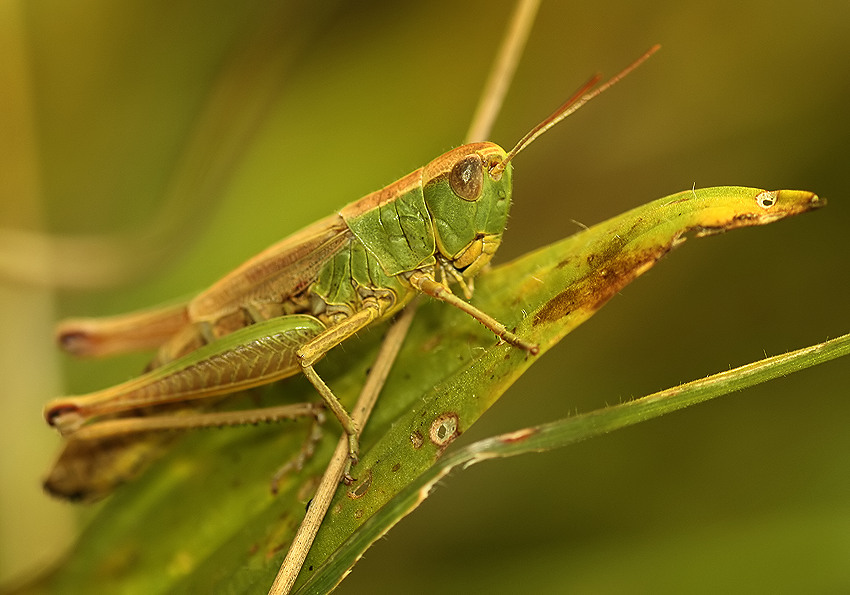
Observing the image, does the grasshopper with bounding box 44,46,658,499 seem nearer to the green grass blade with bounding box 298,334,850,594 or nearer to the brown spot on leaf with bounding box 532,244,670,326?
the brown spot on leaf with bounding box 532,244,670,326

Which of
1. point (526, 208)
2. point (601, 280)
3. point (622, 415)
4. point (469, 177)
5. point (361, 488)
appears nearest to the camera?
point (622, 415)

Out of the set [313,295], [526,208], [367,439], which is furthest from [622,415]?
[526,208]

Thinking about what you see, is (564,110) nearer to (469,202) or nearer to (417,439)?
(469,202)

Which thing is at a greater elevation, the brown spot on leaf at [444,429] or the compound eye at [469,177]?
the compound eye at [469,177]

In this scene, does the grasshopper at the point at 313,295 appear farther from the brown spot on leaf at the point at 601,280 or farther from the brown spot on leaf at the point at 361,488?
the brown spot on leaf at the point at 601,280

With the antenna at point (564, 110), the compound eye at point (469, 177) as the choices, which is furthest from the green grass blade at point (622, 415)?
the compound eye at point (469, 177)

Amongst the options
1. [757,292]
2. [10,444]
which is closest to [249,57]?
[10,444]

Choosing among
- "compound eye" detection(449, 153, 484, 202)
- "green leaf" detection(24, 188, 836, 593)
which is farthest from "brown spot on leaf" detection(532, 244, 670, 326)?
"compound eye" detection(449, 153, 484, 202)
